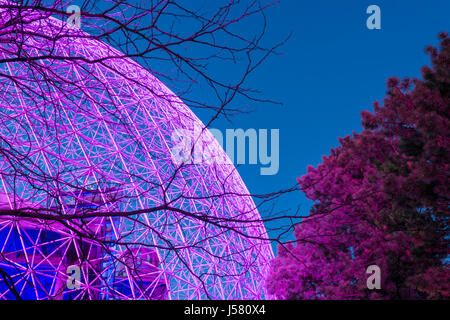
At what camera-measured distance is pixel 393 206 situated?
891 centimetres

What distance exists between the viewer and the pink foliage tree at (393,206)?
8.08 meters

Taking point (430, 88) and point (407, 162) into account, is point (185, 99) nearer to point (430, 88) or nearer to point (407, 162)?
point (407, 162)

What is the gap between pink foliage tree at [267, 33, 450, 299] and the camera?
26.5ft

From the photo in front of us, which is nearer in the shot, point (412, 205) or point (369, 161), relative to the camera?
point (412, 205)
